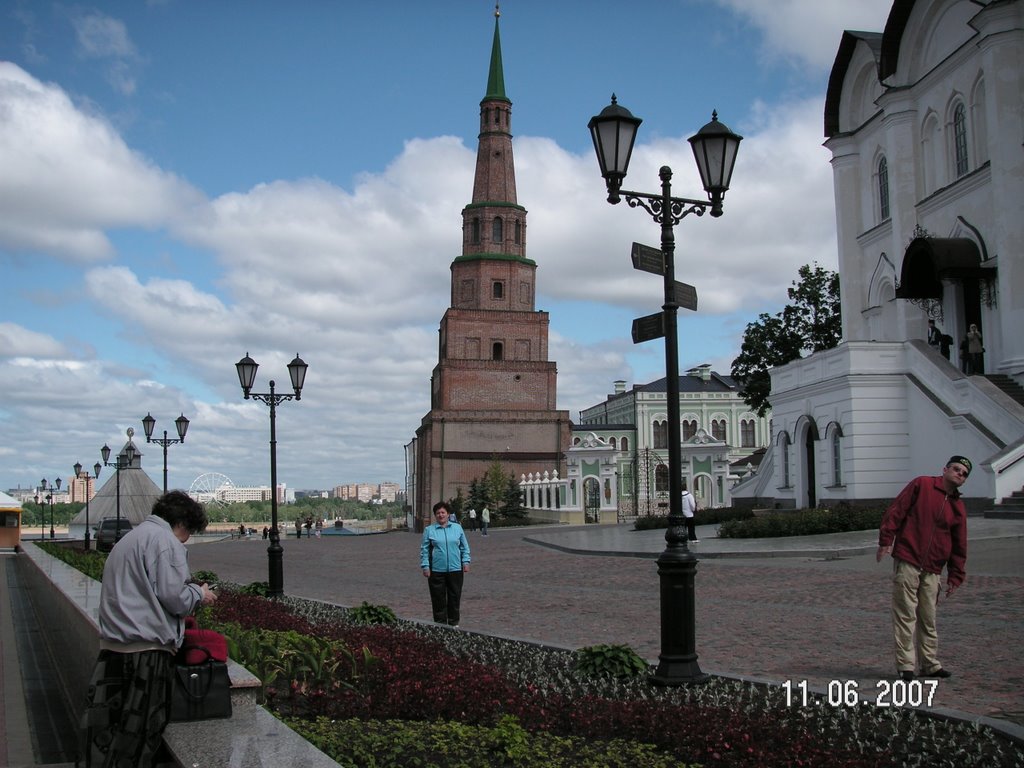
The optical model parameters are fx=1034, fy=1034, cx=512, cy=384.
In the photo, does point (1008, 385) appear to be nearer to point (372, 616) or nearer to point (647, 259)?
point (372, 616)

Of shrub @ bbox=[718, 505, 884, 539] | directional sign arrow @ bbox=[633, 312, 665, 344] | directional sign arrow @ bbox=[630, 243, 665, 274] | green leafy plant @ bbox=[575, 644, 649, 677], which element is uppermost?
directional sign arrow @ bbox=[630, 243, 665, 274]

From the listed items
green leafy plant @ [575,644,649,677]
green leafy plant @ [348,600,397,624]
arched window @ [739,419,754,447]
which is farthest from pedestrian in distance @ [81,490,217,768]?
arched window @ [739,419,754,447]

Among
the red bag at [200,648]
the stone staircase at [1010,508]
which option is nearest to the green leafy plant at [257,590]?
the red bag at [200,648]

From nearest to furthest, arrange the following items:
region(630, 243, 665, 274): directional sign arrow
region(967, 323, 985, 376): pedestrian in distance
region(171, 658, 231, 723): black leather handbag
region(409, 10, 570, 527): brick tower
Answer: region(171, 658, 231, 723): black leather handbag → region(630, 243, 665, 274): directional sign arrow → region(967, 323, 985, 376): pedestrian in distance → region(409, 10, 570, 527): brick tower

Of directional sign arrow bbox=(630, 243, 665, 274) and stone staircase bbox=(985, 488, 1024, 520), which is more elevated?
directional sign arrow bbox=(630, 243, 665, 274)

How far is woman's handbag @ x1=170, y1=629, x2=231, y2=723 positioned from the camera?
5.09m

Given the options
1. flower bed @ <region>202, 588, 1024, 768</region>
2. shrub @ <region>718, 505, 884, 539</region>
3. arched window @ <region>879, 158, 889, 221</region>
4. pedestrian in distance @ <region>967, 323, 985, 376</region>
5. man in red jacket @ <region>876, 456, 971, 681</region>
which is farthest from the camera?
arched window @ <region>879, 158, 889, 221</region>

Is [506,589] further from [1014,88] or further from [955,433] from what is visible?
[1014,88]

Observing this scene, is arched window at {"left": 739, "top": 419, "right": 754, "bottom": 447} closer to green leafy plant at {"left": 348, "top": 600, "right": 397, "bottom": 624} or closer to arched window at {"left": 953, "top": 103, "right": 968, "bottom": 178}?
arched window at {"left": 953, "top": 103, "right": 968, "bottom": 178}

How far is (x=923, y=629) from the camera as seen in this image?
7.90 metres

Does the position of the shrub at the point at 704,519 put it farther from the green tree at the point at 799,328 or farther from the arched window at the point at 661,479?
the arched window at the point at 661,479

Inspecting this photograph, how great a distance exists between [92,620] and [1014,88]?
27.0 metres

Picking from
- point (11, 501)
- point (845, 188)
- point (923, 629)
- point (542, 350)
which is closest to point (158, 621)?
point (923, 629)

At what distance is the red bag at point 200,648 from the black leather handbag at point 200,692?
0.03 m
